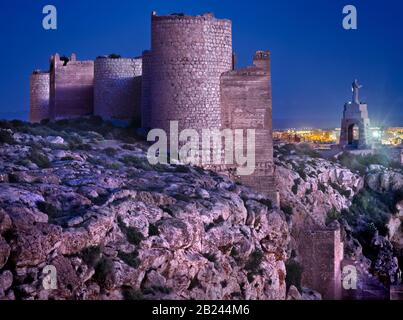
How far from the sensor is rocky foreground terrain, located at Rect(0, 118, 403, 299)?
48.9ft

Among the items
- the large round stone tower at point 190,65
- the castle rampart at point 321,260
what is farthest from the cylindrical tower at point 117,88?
the castle rampart at point 321,260

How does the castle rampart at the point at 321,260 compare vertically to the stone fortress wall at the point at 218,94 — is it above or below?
below

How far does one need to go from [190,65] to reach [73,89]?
1040 centimetres

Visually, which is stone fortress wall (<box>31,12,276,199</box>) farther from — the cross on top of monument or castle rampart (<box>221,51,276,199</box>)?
the cross on top of monument

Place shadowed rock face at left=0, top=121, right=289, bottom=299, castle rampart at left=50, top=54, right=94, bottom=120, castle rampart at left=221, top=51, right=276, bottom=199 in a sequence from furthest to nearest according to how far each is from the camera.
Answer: castle rampart at left=50, top=54, right=94, bottom=120 → castle rampart at left=221, top=51, right=276, bottom=199 → shadowed rock face at left=0, top=121, right=289, bottom=299

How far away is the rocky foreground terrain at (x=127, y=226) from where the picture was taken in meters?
14.9

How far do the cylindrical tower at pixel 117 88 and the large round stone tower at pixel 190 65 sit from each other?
18.2ft

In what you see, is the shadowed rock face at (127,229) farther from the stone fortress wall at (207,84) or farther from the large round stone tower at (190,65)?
the large round stone tower at (190,65)

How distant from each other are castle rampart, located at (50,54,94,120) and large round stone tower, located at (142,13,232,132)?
359 inches

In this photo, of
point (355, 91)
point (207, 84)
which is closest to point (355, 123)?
point (355, 91)

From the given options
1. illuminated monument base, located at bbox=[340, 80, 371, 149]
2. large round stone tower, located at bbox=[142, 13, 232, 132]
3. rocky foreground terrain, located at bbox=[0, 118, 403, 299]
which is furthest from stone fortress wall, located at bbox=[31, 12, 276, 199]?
illuminated monument base, located at bbox=[340, 80, 371, 149]

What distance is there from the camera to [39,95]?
3884 centimetres

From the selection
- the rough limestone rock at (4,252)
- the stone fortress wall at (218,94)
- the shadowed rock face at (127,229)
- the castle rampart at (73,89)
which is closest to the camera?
the rough limestone rock at (4,252)

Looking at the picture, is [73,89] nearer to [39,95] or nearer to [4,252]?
[39,95]
